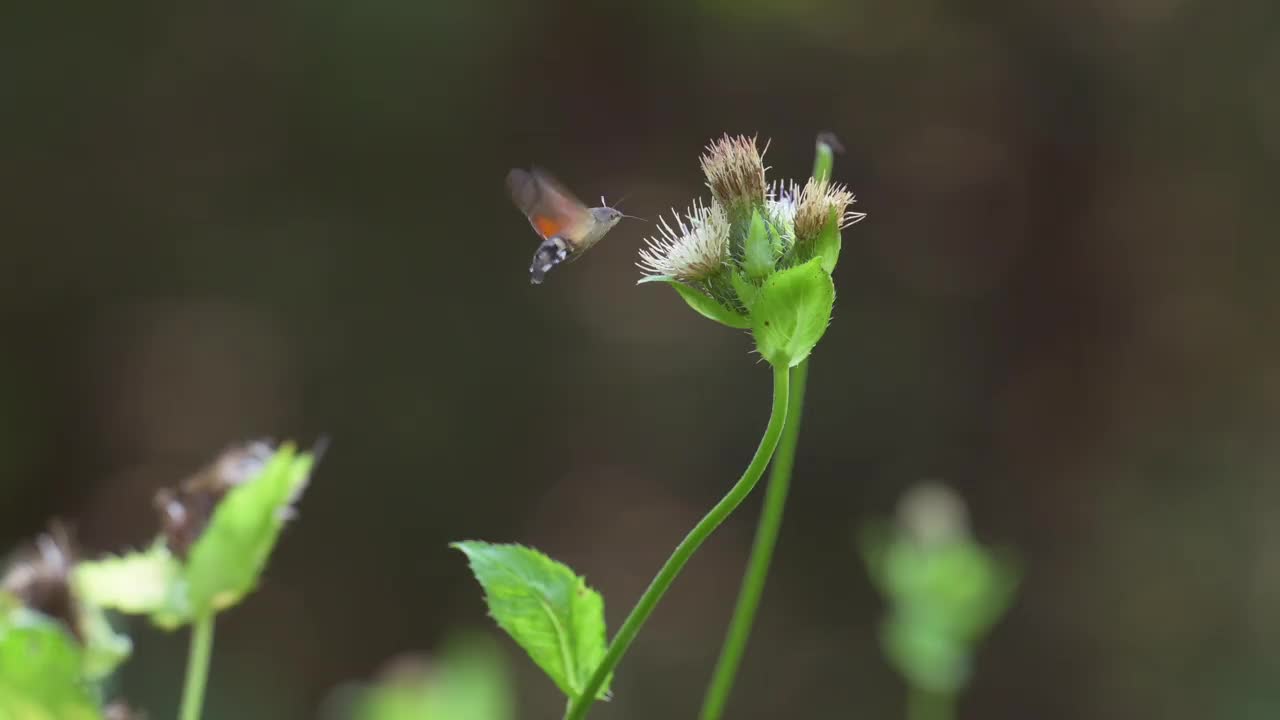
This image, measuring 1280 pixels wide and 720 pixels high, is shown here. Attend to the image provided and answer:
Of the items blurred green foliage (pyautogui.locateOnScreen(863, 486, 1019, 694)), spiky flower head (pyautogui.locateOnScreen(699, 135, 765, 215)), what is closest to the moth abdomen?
spiky flower head (pyautogui.locateOnScreen(699, 135, 765, 215))

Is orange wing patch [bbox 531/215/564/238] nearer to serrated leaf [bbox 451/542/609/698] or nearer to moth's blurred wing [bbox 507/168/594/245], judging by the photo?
moth's blurred wing [bbox 507/168/594/245]

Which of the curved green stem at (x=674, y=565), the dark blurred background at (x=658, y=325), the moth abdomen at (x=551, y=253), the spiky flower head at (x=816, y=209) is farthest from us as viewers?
the dark blurred background at (x=658, y=325)

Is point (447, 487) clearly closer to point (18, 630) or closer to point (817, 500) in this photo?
point (817, 500)

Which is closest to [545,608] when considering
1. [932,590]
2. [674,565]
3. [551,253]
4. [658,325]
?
[674,565]

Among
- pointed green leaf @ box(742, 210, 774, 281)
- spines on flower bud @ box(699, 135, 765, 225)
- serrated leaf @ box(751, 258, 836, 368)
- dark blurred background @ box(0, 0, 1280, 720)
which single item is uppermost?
dark blurred background @ box(0, 0, 1280, 720)

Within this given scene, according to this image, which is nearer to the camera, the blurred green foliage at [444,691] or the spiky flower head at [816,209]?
the spiky flower head at [816,209]

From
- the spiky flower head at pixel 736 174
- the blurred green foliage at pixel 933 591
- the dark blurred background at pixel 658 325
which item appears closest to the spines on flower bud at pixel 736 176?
the spiky flower head at pixel 736 174

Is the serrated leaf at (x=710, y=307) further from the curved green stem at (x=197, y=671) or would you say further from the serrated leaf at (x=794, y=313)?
the curved green stem at (x=197, y=671)
